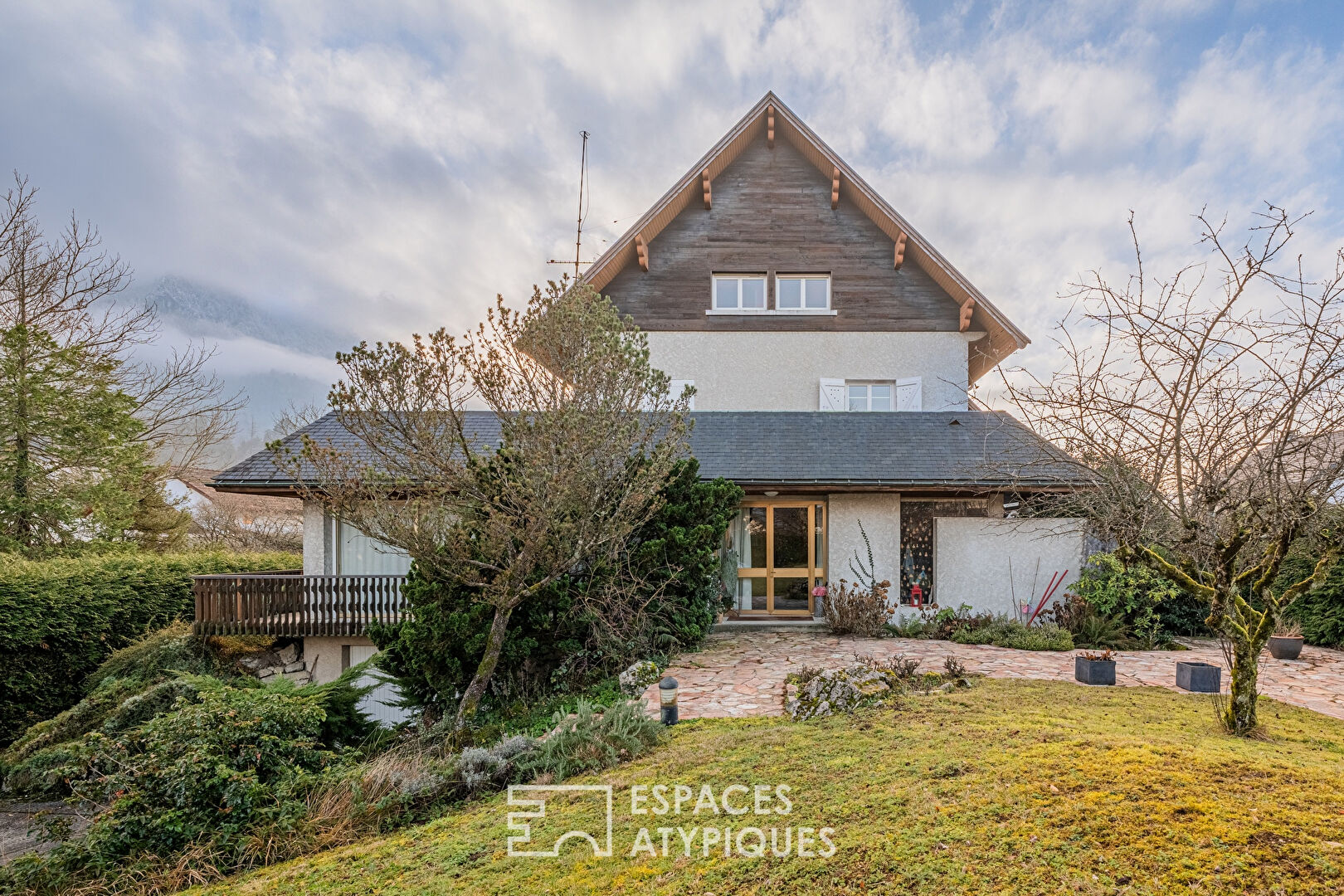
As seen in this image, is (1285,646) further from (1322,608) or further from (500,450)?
(500,450)

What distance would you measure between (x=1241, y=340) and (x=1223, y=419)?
0.83m

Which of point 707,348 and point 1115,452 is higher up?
point 707,348

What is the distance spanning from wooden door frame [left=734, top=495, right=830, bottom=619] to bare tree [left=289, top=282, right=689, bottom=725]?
512cm

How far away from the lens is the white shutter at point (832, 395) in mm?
14047

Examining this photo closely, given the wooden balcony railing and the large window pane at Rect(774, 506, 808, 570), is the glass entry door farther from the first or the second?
the wooden balcony railing

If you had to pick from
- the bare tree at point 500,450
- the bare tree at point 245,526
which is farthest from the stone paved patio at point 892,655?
the bare tree at point 245,526

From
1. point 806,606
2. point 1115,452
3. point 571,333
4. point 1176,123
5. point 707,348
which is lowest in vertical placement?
point 806,606

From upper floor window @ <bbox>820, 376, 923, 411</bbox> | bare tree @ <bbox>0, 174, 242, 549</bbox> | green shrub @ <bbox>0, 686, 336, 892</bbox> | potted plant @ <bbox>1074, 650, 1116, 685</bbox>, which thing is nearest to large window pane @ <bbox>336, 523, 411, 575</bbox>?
bare tree @ <bbox>0, 174, 242, 549</bbox>

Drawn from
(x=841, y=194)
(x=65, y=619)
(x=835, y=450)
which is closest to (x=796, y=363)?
(x=835, y=450)

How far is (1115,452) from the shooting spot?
456cm

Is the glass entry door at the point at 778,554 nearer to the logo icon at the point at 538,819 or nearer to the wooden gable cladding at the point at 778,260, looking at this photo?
the wooden gable cladding at the point at 778,260

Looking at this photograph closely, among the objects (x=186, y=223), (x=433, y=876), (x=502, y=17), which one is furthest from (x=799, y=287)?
(x=186, y=223)

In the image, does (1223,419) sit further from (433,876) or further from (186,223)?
(186,223)

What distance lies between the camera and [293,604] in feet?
33.3
